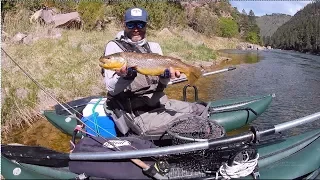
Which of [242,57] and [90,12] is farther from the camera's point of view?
[242,57]

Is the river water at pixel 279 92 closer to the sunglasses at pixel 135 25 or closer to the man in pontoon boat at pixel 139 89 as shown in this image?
the man in pontoon boat at pixel 139 89

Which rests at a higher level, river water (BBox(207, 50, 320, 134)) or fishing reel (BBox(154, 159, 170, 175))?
fishing reel (BBox(154, 159, 170, 175))

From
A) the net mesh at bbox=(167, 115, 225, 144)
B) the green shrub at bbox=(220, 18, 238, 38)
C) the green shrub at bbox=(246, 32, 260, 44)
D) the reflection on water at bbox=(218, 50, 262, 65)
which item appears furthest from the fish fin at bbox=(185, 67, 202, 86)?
the green shrub at bbox=(246, 32, 260, 44)

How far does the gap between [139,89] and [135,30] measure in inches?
27.2

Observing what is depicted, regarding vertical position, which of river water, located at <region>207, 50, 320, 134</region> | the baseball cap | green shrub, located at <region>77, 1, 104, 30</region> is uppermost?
green shrub, located at <region>77, 1, 104, 30</region>

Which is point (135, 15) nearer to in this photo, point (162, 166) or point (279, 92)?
point (162, 166)

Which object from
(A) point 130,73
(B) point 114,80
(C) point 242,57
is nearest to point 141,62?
(A) point 130,73

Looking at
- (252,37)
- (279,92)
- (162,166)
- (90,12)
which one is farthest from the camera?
(252,37)

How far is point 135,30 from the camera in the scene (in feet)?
12.9

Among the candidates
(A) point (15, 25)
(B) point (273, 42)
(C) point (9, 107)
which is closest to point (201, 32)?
(A) point (15, 25)

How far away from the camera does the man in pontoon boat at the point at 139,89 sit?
385cm

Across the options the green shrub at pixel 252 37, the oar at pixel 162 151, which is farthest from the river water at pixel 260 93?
the green shrub at pixel 252 37

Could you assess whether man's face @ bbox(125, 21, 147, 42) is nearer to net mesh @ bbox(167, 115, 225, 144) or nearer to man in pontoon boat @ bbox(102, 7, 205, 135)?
man in pontoon boat @ bbox(102, 7, 205, 135)

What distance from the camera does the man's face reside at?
12.7ft
